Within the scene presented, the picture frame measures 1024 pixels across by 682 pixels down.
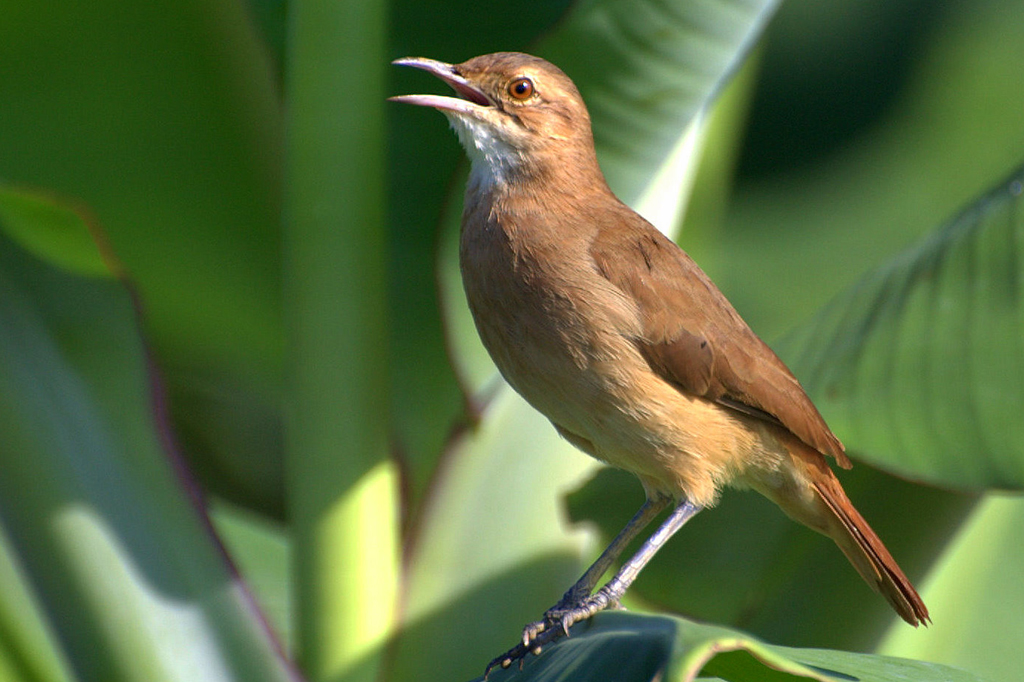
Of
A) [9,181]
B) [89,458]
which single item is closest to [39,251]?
[9,181]

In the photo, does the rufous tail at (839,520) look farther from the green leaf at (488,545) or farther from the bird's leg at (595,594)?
the green leaf at (488,545)

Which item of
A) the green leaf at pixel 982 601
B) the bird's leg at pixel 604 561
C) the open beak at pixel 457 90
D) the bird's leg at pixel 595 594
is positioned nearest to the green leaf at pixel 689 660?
the bird's leg at pixel 595 594

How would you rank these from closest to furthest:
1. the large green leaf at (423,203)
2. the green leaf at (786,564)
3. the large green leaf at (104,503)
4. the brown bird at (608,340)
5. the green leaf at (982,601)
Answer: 1. the brown bird at (608,340)
2. the large green leaf at (104,503)
3. the large green leaf at (423,203)
4. the green leaf at (786,564)
5. the green leaf at (982,601)

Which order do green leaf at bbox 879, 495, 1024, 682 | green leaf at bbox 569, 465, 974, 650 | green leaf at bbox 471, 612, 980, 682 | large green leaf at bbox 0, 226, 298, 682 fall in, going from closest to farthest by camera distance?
green leaf at bbox 471, 612, 980, 682
large green leaf at bbox 0, 226, 298, 682
green leaf at bbox 569, 465, 974, 650
green leaf at bbox 879, 495, 1024, 682

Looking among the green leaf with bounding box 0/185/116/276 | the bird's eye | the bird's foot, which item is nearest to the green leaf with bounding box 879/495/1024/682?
the bird's foot

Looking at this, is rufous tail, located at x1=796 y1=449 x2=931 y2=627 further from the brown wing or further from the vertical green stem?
the vertical green stem

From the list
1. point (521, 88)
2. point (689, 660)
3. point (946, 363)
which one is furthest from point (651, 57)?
point (689, 660)
